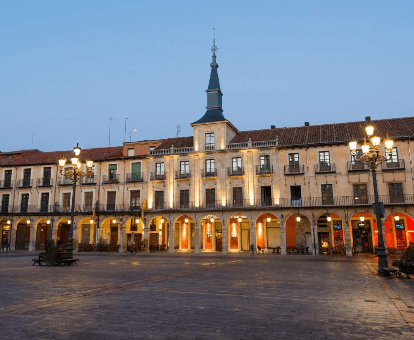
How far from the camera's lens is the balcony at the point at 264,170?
33947 millimetres

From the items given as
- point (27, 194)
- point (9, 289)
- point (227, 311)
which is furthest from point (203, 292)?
point (27, 194)

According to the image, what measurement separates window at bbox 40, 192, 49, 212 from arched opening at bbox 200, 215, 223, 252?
18.4m

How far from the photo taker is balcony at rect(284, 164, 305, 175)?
33.2m

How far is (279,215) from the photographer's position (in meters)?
33.0

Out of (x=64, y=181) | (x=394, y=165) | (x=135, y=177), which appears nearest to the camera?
(x=394, y=165)

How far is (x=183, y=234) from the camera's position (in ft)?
131

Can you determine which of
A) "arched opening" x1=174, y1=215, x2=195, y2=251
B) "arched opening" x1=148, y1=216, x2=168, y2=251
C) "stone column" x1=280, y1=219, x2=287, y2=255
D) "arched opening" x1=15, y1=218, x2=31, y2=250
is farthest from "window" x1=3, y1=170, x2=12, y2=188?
"stone column" x1=280, y1=219, x2=287, y2=255

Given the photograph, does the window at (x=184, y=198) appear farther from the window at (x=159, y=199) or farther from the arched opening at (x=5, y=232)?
the arched opening at (x=5, y=232)

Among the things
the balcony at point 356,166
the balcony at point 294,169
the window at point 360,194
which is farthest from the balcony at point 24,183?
the window at point 360,194

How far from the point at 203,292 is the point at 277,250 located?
2360 cm

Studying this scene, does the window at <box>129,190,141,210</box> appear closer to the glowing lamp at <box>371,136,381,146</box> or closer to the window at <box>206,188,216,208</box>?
the window at <box>206,188,216,208</box>

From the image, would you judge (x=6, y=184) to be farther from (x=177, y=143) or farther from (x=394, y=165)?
(x=394, y=165)

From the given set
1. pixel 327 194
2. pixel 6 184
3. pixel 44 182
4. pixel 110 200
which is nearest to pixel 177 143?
pixel 110 200

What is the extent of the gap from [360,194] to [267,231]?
9895mm
